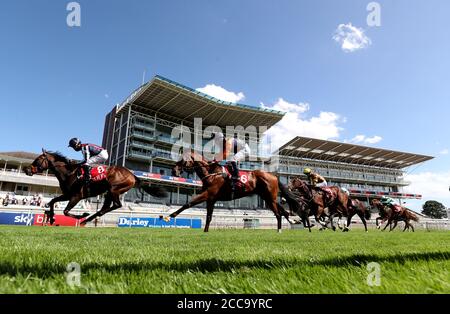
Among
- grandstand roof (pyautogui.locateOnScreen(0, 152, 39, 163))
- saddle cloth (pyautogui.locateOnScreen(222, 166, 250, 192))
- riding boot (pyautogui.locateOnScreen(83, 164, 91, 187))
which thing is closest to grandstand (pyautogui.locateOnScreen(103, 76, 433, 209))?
grandstand roof (pyautogui.locateOnScreen(0, 152, 39, 163))

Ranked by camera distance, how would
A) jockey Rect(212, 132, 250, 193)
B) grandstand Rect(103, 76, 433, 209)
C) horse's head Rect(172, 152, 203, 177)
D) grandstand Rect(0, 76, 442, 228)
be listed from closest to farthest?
horse's head Rect(172, 152, 203, 177) < jockey Rect(212, 132, 250, 193) < grandstand Rect(0, 76, 442, 228) < grandstand Rect(103, 76, 433, 209)

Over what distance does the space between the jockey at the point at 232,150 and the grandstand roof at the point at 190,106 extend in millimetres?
50667

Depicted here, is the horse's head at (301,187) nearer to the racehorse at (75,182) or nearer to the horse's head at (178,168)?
the horse's head at (178,168)

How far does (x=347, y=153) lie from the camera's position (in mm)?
82062

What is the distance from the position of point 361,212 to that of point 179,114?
5416 centimetres

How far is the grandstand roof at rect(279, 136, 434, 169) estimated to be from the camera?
7612cm

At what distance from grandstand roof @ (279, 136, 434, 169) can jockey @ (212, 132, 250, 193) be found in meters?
65.2

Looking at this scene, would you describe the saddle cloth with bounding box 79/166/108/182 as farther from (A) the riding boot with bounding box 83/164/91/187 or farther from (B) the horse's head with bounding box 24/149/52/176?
(B) the horse's head with bounding box 24/149/52/176

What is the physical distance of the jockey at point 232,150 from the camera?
935 cm

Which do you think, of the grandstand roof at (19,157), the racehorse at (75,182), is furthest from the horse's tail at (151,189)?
the grandstand roof at (19,157)

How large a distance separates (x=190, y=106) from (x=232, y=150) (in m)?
56.9
